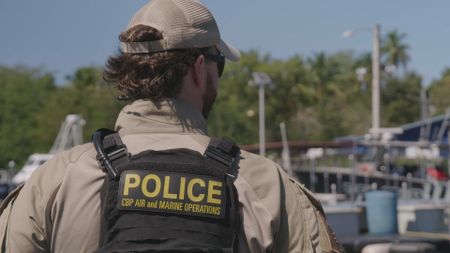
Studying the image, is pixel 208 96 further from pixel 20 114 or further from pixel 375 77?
pixel 20 114

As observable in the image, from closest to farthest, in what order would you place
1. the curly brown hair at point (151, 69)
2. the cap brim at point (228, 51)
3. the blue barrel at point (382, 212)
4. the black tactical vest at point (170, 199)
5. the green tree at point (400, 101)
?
the black tactical vest at point (170, 199) < the curly brown hair at point (151, 69) < the cap brim at point (228, 51) < the blue barrel at point (382, 212) < the green tree at point (400, 101)

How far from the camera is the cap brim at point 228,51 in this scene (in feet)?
8.12

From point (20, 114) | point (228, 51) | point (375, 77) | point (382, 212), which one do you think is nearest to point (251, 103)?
point (20, 114)

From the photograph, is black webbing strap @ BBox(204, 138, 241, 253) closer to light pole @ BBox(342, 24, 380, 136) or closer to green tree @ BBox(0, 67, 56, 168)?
light pole @ BBox(342, 24, 380, 136)

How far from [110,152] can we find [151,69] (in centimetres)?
24

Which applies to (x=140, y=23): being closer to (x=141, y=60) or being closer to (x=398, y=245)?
(x=141, y=60)

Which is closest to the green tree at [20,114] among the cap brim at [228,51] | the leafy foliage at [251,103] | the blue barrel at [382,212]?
the leafy foliage at [251,103]

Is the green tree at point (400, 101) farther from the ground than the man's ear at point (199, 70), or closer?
closer

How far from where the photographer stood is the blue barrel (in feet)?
61.7

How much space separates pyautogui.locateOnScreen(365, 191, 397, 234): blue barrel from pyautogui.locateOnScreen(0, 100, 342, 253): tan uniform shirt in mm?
16657

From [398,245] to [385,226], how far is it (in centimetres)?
1428

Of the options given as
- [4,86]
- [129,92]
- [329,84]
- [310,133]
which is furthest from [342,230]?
[329,84]

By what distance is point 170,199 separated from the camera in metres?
2.21

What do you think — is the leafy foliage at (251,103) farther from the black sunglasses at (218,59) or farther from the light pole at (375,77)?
the black sunglasses at (218,59)
